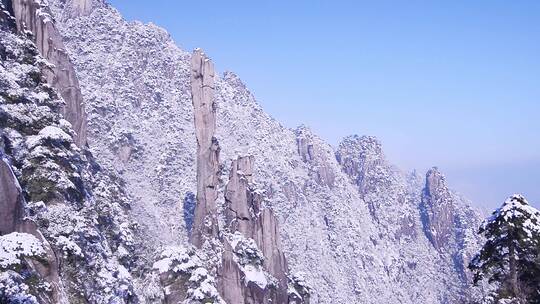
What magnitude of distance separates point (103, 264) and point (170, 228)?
83.1 m

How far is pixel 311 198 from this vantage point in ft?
623

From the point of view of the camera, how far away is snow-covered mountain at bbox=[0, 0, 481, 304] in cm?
4100

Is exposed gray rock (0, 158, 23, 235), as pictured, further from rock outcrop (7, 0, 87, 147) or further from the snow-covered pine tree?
rock outcrop (7, 0, 87, 147)

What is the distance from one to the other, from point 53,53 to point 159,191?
68.1m

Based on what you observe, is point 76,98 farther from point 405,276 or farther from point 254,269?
point 405,276

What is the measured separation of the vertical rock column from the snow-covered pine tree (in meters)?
60.4

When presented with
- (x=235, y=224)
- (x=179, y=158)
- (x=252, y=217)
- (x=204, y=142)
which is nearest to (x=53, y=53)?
(x=204, y=142)

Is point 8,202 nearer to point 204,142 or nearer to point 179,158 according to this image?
point 204,142

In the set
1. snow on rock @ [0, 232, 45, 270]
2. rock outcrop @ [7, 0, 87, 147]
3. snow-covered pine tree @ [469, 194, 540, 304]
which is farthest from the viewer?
rock outcrop @ [7, 0, 87, 147]

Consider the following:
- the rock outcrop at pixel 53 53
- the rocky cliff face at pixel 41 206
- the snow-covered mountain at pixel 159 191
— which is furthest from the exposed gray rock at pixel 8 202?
the rock outcrop at pixel 53 53

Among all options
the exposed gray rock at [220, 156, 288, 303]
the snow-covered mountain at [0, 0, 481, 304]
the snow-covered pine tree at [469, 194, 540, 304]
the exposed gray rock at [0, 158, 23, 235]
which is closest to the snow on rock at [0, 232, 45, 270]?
the snow-covered mountain at [0, 0, 481, 304]

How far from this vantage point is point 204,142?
83250mm

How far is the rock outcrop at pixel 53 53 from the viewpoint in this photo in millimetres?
57562

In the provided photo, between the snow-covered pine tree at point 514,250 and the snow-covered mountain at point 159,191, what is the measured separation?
432 inches
